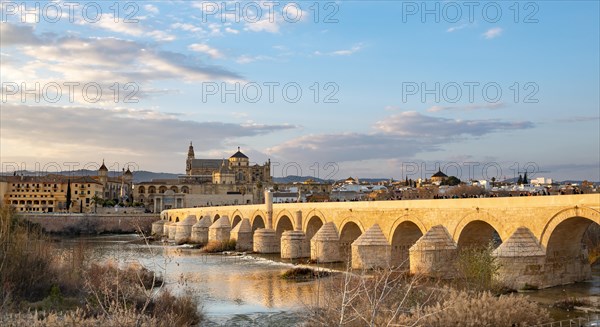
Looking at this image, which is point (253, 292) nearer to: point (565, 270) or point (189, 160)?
point (565, 270)

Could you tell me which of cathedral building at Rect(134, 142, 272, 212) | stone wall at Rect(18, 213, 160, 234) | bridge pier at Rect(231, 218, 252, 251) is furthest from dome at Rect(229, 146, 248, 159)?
bridge pier at Rect(231, 218, 252, 251)

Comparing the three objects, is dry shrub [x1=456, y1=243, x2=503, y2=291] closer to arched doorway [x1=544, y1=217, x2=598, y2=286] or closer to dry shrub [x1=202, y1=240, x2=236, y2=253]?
arched doorway [x1=544, y1=217, x2=598, y2=286]

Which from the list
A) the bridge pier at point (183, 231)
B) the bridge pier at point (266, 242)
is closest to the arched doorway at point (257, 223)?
the bridge pier at point (266, 242)

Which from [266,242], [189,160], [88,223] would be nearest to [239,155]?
[189,160]

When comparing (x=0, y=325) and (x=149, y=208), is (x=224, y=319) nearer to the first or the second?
(x=0, y=325)

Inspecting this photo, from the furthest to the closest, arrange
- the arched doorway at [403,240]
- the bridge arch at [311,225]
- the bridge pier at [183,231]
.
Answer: the bridge pier at [183,231]
the bridge arch at [311,225]
the arched doorway at [403,240]

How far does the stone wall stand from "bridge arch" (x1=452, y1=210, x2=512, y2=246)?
5030 cm

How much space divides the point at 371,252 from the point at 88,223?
2109 inches

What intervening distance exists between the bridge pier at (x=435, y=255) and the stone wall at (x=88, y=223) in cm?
5001

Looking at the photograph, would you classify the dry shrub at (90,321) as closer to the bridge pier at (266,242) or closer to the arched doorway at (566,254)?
the arched doorway at (566,254)

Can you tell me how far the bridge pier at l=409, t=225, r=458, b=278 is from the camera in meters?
20.2

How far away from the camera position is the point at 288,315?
15.7 metres

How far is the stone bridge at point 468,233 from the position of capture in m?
17.6

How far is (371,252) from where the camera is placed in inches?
939
